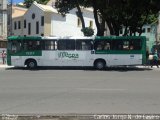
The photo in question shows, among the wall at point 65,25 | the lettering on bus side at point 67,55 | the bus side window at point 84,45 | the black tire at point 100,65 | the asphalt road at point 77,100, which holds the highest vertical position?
the wall at point 65,25

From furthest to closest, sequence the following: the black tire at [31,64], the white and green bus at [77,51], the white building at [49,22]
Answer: the white building at [49,22] < the black tire at [31,64] < the white and green bus at [77,51]

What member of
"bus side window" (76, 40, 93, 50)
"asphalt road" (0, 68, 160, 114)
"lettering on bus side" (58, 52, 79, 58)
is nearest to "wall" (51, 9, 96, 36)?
"lettering on bus side" (58, 52, 79, 58)

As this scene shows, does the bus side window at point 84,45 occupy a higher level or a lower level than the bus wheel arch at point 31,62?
higher

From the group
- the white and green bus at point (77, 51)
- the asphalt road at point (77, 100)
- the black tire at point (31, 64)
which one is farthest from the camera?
the black tire at point (31, 64)

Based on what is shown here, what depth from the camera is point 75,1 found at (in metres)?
37.6

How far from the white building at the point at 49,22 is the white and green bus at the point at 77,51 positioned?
139ft

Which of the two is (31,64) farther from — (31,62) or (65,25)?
(65,25)

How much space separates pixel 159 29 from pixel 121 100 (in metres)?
69.6

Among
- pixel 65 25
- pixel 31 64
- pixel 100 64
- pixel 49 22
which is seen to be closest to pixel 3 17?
pixel 49 22

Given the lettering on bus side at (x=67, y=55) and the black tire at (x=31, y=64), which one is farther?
the black tire at (x=31, y=64)

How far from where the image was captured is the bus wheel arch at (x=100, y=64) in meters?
31.9

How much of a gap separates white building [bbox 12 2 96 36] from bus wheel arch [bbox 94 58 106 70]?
43.6 m

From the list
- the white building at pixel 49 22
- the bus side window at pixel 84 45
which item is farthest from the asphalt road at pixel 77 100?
the white building at pixel 49 22

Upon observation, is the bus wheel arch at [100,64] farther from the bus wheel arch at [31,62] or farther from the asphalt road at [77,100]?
the asphalt road at [77,100]
